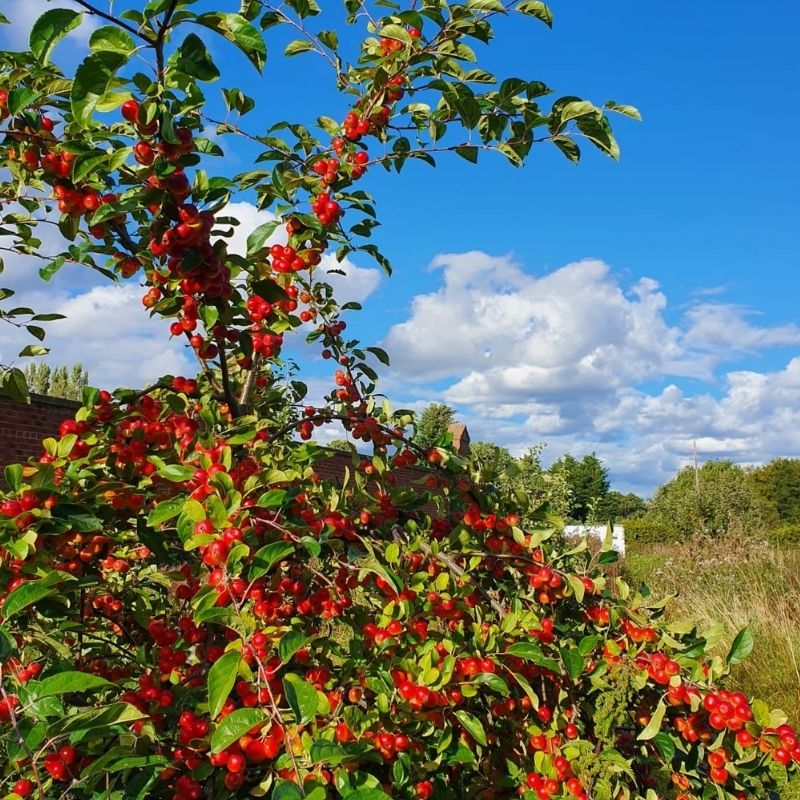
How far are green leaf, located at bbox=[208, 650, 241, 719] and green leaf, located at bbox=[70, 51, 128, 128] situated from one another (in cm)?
97

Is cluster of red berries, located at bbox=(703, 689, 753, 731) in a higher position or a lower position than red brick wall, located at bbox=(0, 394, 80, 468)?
lower

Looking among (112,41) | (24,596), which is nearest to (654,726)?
(24,596)

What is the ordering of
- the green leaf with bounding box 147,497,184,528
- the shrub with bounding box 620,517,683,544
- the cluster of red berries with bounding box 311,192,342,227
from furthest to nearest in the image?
the shrub with bounding box 620,517,683,544
the cluster of red berries with bounding box 311,192,342,227
the green leaf with bounding box 147,497,184,528

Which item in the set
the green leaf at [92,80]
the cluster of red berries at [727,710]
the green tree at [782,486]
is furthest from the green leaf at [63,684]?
the green tree at [782,486]

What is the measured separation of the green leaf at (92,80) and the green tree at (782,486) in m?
35.7

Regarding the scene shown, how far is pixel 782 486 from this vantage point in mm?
33406

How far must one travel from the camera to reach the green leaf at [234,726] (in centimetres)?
114

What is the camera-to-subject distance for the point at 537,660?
5.01ft

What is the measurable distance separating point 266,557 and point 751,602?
23.6 feet

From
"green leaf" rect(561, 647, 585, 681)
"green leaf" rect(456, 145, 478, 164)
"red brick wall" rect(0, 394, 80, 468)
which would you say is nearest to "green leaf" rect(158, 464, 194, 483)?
"green leaf" rect(561, 647, 585, 681)

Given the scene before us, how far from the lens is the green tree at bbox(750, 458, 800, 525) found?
1289 inches

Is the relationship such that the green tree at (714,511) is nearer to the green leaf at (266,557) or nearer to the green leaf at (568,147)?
the green leaf at (568,147)

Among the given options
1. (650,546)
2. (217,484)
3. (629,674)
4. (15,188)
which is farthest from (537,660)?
(650,546)

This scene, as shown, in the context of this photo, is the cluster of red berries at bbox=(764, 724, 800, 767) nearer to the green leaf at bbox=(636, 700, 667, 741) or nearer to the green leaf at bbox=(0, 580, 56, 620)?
the green leaf at bbox=(636, 700, 667, 741)
